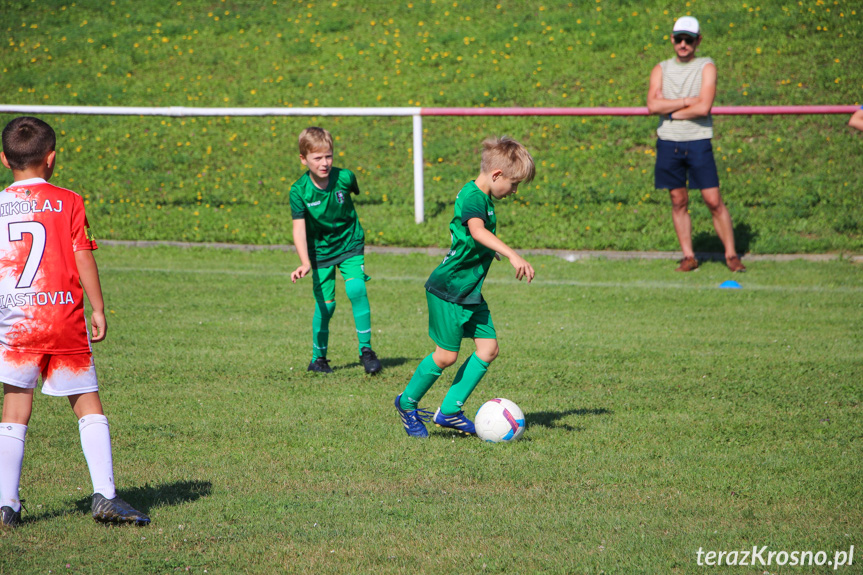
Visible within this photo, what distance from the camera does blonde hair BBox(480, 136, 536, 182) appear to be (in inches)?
190

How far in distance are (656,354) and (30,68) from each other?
18598mm

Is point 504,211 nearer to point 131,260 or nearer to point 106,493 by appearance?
point 131,260

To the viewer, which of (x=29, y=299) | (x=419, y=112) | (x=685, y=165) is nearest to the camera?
(x=29, y=299)

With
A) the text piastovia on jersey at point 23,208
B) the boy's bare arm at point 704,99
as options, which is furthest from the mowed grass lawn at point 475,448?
the boy's bare arm at point 704,99

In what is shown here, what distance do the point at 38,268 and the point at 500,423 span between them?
2.63 m

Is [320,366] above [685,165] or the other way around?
the other way around

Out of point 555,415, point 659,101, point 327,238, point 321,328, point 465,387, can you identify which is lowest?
point 555,415

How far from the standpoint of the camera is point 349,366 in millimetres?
6957

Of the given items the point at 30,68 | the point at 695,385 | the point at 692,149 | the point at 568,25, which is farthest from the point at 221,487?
the point at 30,68

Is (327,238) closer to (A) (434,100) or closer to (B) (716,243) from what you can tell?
(B) (716,243)

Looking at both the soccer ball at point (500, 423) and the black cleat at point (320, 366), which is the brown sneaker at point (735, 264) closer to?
the black cleat at point (320, 366)

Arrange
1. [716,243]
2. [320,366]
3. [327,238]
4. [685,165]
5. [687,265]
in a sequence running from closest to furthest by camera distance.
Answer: [320,366] < [327,238] < [685,165] < [687,265] < [716,243]

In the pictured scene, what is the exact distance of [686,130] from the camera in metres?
10.3

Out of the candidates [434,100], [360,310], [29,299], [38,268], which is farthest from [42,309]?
[434,100]
